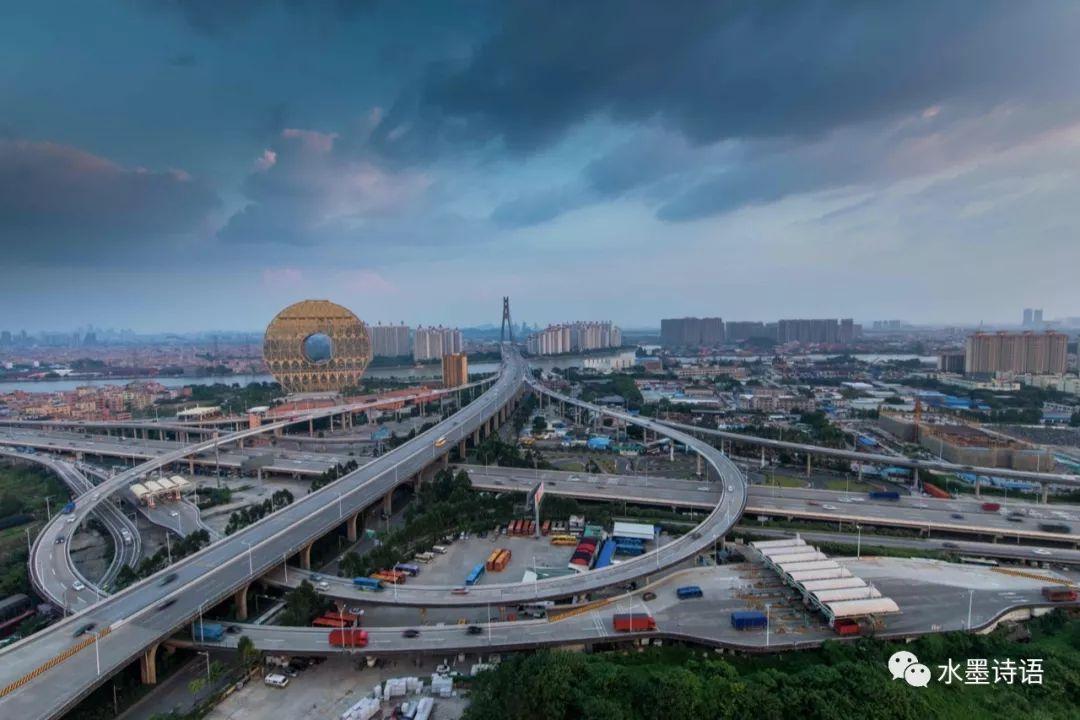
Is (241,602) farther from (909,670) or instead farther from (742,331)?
(742,331)

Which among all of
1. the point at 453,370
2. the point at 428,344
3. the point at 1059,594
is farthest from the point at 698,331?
the point at 1059,594

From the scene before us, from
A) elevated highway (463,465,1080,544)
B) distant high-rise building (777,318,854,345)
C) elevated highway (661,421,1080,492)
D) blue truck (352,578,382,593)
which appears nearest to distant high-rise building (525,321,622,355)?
distant high-rise building (777,318,854,345)

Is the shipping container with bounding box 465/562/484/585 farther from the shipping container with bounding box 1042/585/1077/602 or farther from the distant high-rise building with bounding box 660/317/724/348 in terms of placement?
the distant high-rise building with bounding box 660/317/724/348

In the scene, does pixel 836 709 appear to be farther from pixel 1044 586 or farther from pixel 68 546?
pixel 68 546

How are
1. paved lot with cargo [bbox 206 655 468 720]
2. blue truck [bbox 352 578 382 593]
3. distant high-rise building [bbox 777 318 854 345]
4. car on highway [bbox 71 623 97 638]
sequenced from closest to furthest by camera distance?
paved lot with cargo [bbox 206 655 468 720], car on highway [bbox 71 623 97 638], blue truck [bbox 352 578 382 593], distant high-rise building [bbox 777 318 854 345]

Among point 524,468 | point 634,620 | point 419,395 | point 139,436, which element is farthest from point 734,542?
point 139,436

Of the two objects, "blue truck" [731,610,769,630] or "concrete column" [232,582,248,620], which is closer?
"blue truck" [731,610,769,630]
